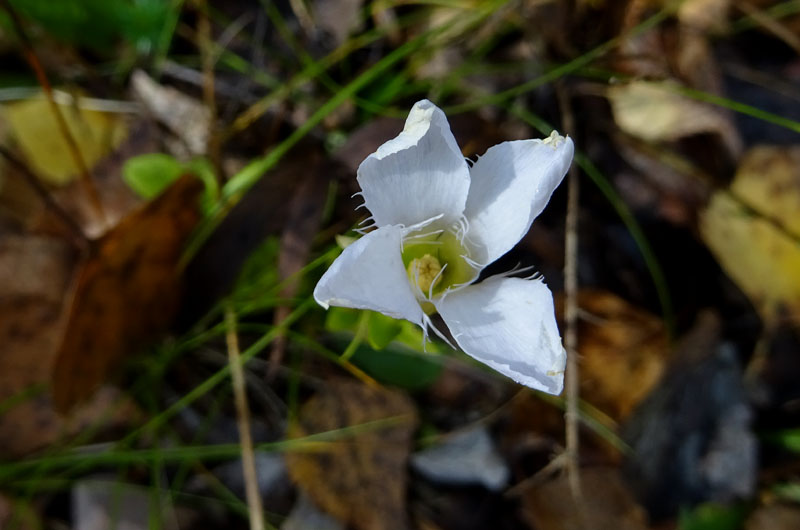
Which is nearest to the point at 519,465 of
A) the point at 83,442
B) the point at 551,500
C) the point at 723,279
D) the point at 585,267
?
the point at 551,500

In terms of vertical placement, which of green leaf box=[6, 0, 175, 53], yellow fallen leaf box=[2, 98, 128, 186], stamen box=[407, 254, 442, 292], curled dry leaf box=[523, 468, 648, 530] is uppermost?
green leaf box=[6, 0, 175, 53]

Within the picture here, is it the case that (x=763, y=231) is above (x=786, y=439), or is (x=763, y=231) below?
above

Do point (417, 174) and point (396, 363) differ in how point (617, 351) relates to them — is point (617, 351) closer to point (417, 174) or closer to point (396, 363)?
point (396, 363)

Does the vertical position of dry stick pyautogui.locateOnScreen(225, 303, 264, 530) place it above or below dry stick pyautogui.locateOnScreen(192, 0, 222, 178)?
below

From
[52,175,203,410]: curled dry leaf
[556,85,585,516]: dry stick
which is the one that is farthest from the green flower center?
[52,175,203,410]: curled dry leaf

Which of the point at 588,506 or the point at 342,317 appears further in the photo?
the point at 588,506

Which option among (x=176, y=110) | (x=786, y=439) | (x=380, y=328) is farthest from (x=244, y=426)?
(x=786, y=439)

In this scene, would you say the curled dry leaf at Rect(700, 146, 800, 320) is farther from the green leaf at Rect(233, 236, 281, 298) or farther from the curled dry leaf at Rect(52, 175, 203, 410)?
the curled dry leaf at Rect(52, 175, 203, 410)
